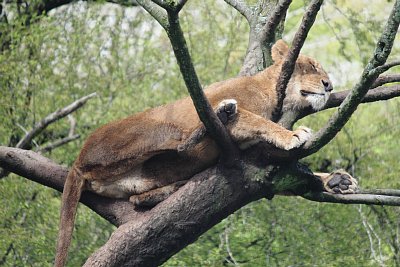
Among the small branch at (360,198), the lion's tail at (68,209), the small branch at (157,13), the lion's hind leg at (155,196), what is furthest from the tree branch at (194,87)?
the lion's tail at (68,209)

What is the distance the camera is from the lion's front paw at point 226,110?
5594mm

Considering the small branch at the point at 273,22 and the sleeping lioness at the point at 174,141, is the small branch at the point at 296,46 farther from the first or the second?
the small branch at the point at 273,22

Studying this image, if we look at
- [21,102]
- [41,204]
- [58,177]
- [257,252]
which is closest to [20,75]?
[21,102]

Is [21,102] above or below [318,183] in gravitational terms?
above

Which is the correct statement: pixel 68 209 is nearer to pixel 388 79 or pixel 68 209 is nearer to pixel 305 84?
pixel 305 84

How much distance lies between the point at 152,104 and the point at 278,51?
269 inches

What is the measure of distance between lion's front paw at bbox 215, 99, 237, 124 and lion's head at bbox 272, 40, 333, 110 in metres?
0.66

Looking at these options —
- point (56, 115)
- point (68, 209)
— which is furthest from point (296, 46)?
point (56, 115)

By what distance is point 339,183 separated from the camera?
5.79m

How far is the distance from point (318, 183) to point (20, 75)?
6699 mm

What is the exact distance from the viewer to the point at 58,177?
19.7ft

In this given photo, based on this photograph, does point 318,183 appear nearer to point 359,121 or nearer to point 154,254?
point 154,254

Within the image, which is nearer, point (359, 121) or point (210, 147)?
point (210, 147)

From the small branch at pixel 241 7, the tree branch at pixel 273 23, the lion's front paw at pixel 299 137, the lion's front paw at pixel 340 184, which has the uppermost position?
the small branch at pixel 241 7
